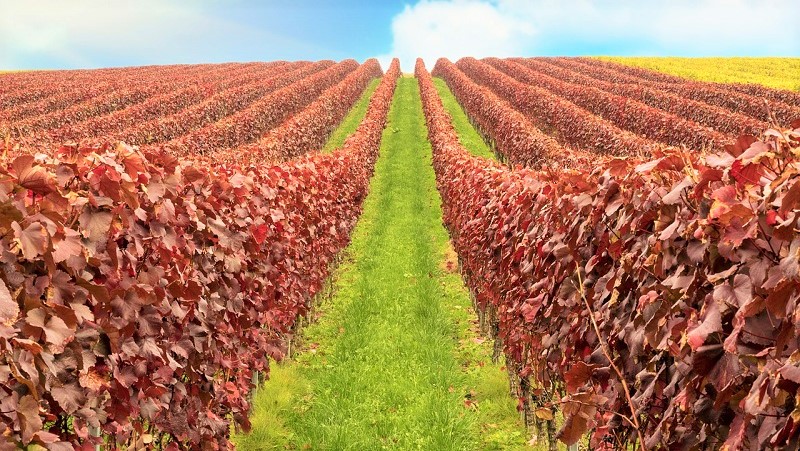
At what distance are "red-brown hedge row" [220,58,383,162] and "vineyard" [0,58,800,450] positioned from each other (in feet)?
17.8

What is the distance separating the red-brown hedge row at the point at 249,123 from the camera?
75.3ft

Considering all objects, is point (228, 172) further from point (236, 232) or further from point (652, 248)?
point (652, 248)

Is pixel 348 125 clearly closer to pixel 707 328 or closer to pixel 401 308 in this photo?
pixel 401 308

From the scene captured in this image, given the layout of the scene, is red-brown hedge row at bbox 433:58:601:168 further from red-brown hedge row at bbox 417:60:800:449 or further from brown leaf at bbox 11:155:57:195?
brown leaf at bbox 11:155:57:195

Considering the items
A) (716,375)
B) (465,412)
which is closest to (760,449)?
(716,375)

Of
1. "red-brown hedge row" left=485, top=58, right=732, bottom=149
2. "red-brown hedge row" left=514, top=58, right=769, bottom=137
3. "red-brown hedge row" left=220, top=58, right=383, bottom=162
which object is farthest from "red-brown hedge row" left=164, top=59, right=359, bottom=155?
"red-brown hedge row" left=514, top=58, right=769, bottom=137

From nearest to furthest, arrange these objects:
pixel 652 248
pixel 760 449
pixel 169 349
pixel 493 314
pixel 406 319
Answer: pixel 760 449, pixel 652 248, pixel 169 349, pixel 493 314, pixel 406 319

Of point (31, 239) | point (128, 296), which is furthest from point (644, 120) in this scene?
point (31, 239)

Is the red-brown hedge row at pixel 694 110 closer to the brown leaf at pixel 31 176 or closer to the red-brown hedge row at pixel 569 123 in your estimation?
the red-brown hedge row at pixel 569 123

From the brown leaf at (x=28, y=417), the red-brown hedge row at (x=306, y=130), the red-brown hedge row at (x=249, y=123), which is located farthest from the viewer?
the red-brown hedge row at (x=249, y=123)

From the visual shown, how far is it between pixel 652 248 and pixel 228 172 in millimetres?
4490

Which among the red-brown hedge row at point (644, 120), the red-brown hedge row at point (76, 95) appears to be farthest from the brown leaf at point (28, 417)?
the red-brown hedge row at point (76, 95)

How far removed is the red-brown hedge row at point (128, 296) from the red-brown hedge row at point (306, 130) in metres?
7.39

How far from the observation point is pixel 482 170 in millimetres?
10125
